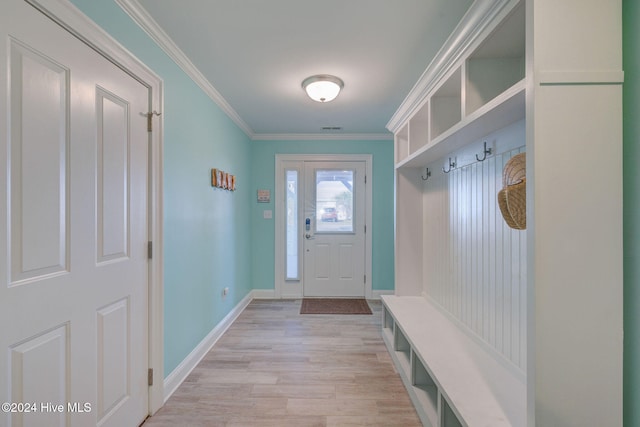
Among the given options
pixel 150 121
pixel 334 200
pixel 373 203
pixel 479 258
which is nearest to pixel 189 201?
pixel 150 121

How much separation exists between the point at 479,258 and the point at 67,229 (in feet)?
7.17

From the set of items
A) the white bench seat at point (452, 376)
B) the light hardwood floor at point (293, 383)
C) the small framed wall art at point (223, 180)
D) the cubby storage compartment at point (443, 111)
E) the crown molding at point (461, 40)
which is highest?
the crown molding at point (461, 40)

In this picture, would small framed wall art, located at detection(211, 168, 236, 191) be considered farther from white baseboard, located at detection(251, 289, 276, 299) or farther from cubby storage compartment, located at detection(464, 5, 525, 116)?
cubby storage compartment, located at detection(464, 5, 525, 116)

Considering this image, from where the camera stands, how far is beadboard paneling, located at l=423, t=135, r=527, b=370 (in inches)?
57.3

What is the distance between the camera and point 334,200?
4105 mm

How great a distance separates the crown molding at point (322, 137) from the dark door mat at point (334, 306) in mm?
2337

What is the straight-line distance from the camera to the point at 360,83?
2.43 meters

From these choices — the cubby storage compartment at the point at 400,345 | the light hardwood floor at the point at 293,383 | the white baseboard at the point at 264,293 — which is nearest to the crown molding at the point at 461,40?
the cubby storage compartment at the point at 400,345

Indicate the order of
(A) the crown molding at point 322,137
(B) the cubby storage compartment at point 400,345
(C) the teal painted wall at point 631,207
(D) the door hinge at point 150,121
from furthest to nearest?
(A) the crown molding at point 322,137
(B) the cubby storage compartment at point 400,345
(D) the door hinge at point 150,121
(C) the teal painted wall at point 631,207

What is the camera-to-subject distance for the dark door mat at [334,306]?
140 inches

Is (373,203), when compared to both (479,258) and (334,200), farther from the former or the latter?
(479,258)

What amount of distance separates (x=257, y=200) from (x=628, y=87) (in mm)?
3719

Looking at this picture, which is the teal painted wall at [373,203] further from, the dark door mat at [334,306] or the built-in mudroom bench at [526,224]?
the built-in mudroom bench at [526,224]

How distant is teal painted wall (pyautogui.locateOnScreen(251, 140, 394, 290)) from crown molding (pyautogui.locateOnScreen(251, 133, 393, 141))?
45 millimetres
